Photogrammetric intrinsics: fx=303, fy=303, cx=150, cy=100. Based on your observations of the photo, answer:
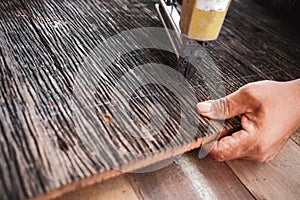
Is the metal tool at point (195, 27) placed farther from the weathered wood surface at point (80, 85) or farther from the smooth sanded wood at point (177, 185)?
the smooth sanded wood at point (177, 185)

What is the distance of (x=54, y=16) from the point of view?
3.63 feet

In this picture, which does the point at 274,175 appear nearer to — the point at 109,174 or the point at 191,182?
the point at 191,182

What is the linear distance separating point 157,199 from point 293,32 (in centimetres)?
100

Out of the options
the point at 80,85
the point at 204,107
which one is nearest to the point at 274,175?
the point at 204,107

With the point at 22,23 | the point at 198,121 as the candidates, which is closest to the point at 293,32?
the point at 198,121

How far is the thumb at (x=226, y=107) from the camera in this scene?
2.56ft

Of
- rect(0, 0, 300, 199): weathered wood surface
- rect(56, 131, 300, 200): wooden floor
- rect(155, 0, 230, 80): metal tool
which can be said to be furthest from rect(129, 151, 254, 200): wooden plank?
rect(155, 0, 230, 80): metal tool

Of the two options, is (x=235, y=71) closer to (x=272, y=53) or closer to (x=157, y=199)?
(x=272, y=53)

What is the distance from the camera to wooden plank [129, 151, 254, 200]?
722 mm

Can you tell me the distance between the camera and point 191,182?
29.5 inches

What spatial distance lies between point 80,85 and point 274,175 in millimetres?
562

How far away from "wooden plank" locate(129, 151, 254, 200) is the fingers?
0.16 feet

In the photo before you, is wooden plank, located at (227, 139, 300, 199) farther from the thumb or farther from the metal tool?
the metal tool

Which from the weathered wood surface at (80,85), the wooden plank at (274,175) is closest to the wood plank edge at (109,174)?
the weathered wood surface at (80,85)
